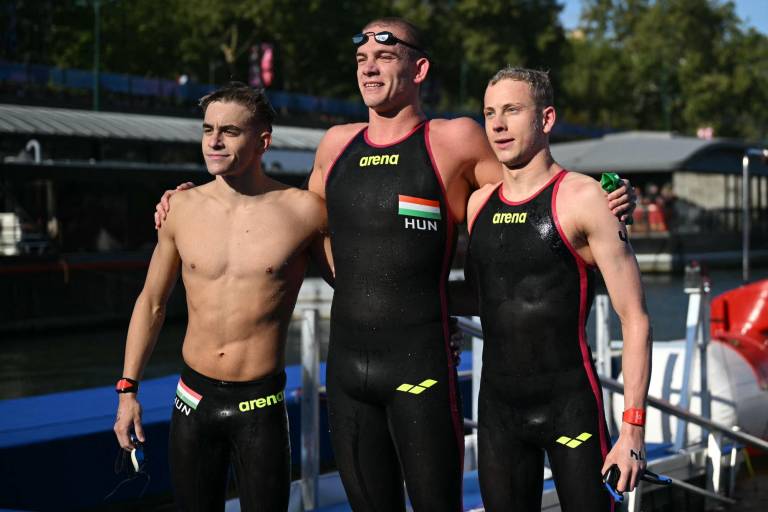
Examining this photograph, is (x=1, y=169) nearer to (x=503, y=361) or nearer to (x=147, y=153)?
(x=147, y=153)

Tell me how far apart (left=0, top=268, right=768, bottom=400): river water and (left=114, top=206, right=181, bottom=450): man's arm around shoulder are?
38.1 feet

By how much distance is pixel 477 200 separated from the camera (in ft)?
14.8

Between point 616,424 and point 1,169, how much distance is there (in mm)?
16223

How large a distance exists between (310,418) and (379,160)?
2726 mm

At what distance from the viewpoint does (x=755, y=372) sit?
10.5 meters

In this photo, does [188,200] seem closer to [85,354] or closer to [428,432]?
[428,432]

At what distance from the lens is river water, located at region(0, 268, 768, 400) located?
54.7 ft

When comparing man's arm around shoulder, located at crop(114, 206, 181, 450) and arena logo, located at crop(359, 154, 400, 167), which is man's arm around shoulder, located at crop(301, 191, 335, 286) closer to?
arena logo, located at crop(359, 154, 400, 167)

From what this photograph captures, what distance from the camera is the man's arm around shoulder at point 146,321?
14.8 ft

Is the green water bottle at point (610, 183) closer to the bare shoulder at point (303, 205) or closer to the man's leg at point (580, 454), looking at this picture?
the man's leg at point (580, 454)

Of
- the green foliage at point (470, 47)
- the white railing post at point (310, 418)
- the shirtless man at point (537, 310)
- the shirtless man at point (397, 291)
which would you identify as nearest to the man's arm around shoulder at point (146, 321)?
the shirtless man at point (397, 291)

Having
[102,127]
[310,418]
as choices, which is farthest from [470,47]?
[310,418]

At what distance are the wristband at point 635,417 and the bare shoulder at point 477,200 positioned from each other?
0.95m

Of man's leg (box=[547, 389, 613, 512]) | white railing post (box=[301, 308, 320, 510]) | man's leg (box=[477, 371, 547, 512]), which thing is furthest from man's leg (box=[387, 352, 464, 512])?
white railing post (box=[301, 308, 320, 510])
